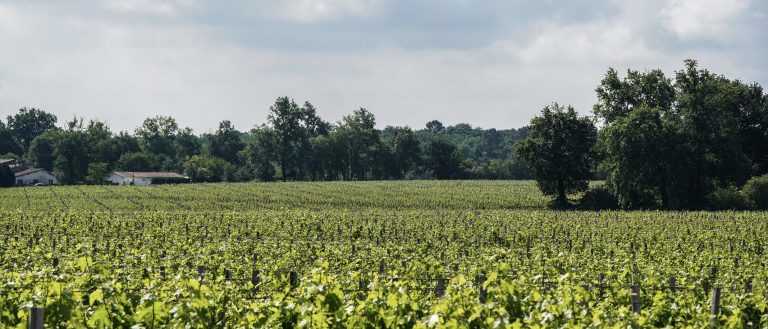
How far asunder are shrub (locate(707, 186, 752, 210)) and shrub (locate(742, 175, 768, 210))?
0.41 metres

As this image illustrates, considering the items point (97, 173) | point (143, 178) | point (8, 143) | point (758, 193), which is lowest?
point (758, 193)

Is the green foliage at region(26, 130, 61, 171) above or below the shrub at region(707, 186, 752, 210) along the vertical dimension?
above

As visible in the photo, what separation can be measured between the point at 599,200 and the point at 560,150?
205 inches

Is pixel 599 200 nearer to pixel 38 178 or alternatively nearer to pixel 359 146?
pixel 359 146

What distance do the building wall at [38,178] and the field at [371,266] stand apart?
5110 centimetres

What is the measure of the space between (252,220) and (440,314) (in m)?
31.9

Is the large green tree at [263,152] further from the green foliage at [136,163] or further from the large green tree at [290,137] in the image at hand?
the green foliage at [136,163]

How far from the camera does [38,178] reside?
123125 millimetres

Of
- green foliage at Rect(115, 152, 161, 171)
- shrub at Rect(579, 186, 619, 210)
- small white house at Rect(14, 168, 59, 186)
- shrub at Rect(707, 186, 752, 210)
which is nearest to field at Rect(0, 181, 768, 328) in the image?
shrub at Rect(579, 186, 619, 210)

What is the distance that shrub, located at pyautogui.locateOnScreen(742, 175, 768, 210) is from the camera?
57938 mm

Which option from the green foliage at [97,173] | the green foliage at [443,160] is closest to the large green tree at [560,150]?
the green foliage at [443,160]

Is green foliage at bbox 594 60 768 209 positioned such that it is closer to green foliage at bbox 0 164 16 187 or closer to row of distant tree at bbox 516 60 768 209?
row of distant tree at bbox 516 60 768 209

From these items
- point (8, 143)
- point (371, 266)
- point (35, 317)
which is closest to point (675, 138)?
point (371, 266)

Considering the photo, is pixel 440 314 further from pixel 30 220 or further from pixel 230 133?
pixel 230 133
